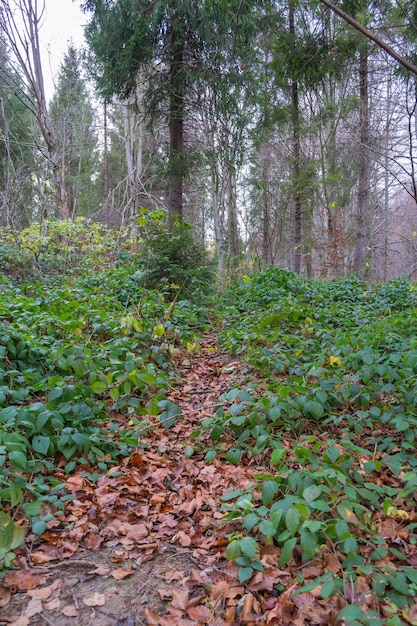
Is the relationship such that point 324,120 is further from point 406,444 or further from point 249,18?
point 406,444

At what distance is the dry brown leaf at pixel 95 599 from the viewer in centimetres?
169

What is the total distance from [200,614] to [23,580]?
0.82 m

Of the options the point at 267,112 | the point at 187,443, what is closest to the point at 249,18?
the point at 267,112

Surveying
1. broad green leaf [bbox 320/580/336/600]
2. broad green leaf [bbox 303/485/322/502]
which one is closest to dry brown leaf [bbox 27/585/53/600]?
broad green leaf [bbox 320/580/336/600]

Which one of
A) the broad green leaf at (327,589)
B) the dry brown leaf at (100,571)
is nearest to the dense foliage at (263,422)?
the broad green leaf at (327,589)

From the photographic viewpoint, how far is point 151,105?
8336 millimetres

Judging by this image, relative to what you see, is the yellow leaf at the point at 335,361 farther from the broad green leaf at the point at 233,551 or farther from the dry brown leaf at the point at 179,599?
the dry brown leaf at the point at 179,599

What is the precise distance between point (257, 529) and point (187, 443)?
109 cm

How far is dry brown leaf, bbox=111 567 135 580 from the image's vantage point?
6.07 ft

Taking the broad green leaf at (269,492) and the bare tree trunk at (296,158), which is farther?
the bare tree trunk at (296,158)

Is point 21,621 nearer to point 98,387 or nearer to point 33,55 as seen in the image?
point 98,387

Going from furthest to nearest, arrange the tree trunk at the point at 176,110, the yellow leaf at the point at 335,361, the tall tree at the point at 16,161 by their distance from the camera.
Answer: the tall tree at the point at 16,161
the tree trunk at the point at 176,110
the yellow leaf at the point at 335,361

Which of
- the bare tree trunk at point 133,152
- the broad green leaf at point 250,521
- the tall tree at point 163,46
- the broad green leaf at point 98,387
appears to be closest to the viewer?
the broad green leaf at point 250,521

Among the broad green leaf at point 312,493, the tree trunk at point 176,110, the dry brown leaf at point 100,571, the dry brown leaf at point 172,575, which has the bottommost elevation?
the dry brown leaf at point 172,575
